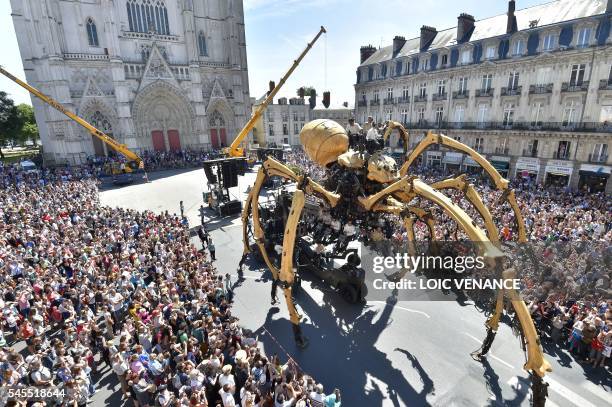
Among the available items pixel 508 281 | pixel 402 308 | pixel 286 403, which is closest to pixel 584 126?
pixel 402 308

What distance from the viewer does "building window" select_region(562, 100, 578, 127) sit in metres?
30.4

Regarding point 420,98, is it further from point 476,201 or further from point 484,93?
point 476,201

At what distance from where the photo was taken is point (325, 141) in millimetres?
12586

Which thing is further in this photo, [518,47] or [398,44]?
[398,44]

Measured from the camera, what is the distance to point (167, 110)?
181ft


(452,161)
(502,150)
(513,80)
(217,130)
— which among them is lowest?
(452,161)

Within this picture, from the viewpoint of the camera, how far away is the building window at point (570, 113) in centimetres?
3042

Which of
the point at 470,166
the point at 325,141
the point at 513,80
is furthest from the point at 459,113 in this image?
the point at 325,141

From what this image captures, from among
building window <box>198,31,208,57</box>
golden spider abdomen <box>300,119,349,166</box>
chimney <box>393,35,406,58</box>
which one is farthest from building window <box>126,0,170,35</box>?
golden spider abdomen <box>300,119,349,166</box>

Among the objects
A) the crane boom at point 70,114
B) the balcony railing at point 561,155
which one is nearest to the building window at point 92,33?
the crane boom at point 70,114

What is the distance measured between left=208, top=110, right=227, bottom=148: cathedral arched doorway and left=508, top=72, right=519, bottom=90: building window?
46.3m

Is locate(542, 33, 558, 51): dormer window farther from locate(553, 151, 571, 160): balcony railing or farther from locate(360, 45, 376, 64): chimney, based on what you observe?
locate(360, 45, 376, 64): chimney

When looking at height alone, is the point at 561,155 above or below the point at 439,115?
below

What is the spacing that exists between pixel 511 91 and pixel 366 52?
24740 mm
